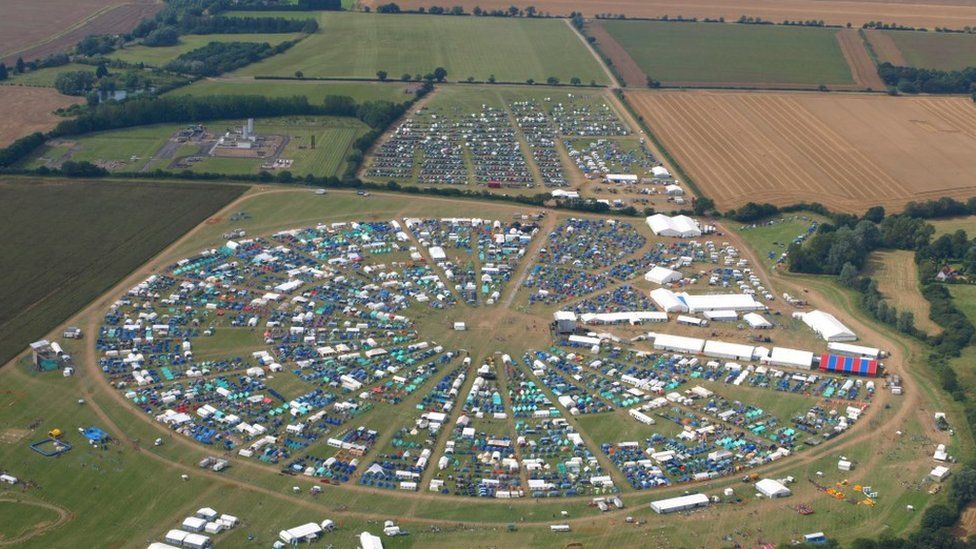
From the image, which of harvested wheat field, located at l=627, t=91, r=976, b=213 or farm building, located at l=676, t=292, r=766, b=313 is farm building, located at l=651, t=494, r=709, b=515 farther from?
harvested wheat field, located at l=627, t=91, r=976, b=213

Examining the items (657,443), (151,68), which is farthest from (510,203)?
(151,68)

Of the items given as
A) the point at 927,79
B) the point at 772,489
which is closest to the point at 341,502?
the point at 772,489

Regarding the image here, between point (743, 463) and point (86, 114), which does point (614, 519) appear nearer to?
point (743, 463)

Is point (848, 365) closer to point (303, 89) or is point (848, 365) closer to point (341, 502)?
point (341, 502)

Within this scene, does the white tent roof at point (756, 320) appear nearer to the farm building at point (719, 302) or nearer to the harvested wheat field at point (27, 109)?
the farm building at point (719, 302)

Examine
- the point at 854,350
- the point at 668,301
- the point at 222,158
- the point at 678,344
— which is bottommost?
the point at 854,350

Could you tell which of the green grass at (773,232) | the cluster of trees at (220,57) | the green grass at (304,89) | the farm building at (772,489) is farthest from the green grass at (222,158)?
the farm building at (772,489)
